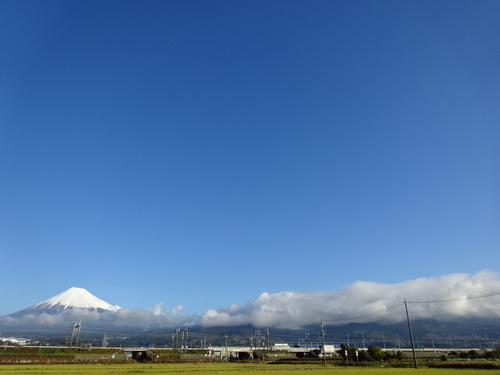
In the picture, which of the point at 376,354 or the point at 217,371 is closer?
the point at 217,371

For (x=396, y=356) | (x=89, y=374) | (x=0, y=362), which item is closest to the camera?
(x=89, y=374)

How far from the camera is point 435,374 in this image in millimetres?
44531

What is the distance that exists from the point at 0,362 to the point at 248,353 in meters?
82.6

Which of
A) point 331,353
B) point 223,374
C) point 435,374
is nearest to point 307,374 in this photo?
point 223,374

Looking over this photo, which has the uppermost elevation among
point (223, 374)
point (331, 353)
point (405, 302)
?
point (405, 302)

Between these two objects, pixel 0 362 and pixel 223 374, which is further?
pixel 0 362

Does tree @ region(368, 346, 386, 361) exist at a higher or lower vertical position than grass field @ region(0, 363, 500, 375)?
lower

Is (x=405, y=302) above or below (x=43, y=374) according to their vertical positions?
above

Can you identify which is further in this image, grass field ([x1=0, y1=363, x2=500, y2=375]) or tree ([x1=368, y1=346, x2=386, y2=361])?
tree ([x1=368, y1=346, x2=386, y2=361])

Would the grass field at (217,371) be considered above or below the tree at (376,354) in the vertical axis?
above

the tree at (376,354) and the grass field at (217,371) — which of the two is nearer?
the grass field at (217,371)

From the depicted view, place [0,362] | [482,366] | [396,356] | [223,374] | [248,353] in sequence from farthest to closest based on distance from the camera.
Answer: [248,353], [396,356], [0,362], [482,366], [223,374]

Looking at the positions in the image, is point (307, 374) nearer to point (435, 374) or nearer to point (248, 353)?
point (435, 374)

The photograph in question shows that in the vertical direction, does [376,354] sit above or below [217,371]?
below
